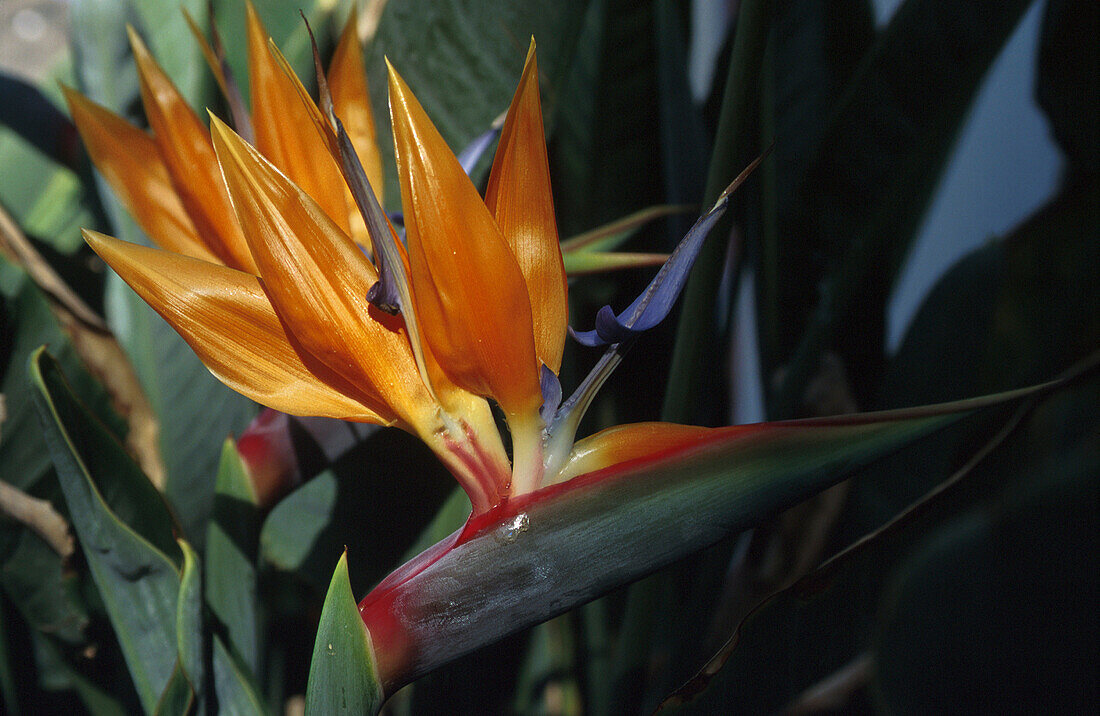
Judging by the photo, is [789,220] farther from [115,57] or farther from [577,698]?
[115,57]

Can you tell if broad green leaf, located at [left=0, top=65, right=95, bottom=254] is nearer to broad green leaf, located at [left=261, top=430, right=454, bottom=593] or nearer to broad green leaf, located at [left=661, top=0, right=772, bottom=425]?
broad green leaf, located at [left=261, top=430, right=454, bottom=593]

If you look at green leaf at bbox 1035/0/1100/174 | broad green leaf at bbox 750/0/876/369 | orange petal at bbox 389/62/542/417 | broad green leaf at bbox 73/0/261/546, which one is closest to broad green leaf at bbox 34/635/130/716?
broad green leaf at bbox 73/0/261/546

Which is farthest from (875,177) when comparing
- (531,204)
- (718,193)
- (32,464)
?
(32,464)

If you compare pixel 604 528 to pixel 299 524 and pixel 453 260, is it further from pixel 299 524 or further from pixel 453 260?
pixel 299 524

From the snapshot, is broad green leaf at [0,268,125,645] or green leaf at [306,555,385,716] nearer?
green leaf at [306,555,385,716]

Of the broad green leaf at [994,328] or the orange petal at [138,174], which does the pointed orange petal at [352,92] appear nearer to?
the orange petal at [138,174]

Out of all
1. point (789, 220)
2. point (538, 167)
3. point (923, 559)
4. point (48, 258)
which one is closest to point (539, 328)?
point (538, 167)
